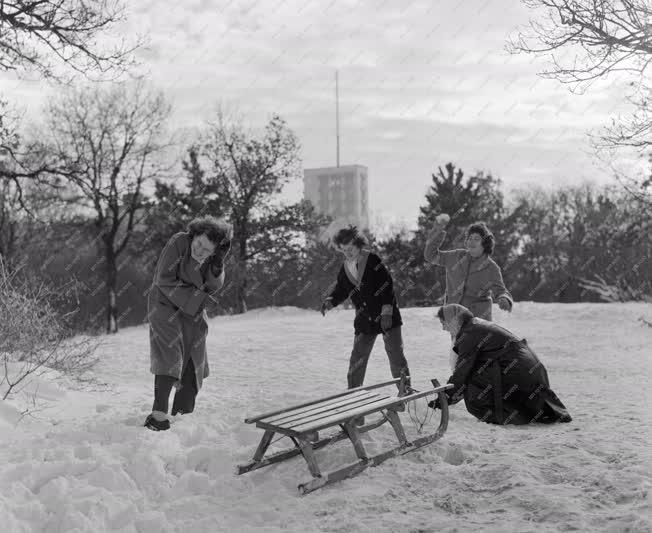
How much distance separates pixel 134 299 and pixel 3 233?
8603 millimetres

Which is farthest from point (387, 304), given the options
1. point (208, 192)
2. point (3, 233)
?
point (3, 233)

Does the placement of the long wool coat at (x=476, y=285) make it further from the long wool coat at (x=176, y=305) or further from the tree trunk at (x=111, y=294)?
the tree trunk at (x=111, y=294)

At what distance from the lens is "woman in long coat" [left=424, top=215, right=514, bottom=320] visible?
6.83 meters

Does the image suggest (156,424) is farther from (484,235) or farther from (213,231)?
(484,235)

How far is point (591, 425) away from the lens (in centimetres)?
602

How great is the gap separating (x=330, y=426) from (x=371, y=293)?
2.20m

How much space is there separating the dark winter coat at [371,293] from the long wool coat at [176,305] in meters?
1.48

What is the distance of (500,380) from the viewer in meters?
5.89

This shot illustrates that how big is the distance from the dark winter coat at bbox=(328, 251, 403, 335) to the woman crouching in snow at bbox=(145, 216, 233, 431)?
1.45 meters

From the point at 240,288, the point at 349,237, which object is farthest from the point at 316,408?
the point at 240,288

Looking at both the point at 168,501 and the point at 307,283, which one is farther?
the point at 307,283

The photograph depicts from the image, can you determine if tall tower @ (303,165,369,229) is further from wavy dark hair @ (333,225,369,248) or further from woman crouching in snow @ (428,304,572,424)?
woman crouching in snow @ (428,304,572,424)

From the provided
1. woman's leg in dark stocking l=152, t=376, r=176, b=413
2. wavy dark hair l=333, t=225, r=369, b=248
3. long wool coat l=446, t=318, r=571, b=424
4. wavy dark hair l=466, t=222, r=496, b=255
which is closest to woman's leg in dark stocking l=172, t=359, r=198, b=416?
woman's leg in dark stocking l=152, t=376, r=176, b=413

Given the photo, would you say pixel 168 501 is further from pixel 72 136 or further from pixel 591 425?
pixel 72 136
